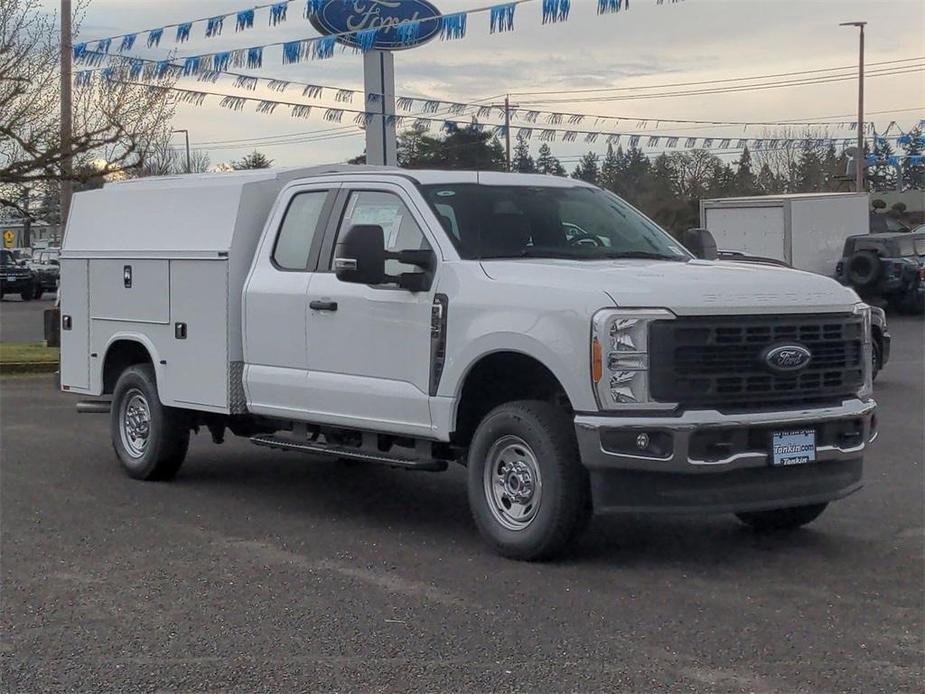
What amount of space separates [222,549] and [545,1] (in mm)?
7858

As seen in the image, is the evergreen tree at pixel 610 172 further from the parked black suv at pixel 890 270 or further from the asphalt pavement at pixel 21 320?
the asphalt pavement at pixel 21 320

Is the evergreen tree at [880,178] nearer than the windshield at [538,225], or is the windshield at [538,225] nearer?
the windshield at [538,225]

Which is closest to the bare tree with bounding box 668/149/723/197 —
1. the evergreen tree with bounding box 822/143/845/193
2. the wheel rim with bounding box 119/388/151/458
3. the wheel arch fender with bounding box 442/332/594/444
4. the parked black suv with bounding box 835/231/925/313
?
the evergreen tree with bounding box 822/143/845/193

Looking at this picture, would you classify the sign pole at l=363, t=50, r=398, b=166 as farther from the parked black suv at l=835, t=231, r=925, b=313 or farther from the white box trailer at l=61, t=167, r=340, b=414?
the parked black suv at l=835, t=231, r=925, b=313

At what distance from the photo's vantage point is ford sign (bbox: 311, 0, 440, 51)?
62.1ft

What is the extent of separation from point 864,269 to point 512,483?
24.3 metres

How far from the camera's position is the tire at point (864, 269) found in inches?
1174

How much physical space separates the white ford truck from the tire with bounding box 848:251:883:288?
21.8 metres

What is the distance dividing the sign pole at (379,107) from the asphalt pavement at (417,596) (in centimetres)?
1080

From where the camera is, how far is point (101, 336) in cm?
1049

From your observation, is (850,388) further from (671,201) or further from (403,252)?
(671,201)

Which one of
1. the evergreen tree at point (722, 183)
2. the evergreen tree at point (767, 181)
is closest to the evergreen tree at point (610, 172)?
the evergreen tree at point (722, 183)

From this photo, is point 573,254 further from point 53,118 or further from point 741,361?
point 53,118

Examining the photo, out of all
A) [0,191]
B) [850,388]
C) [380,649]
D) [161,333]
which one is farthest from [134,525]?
[0,191]
